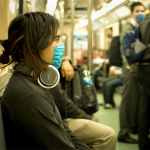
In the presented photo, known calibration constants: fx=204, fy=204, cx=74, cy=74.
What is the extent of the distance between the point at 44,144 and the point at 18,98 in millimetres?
221

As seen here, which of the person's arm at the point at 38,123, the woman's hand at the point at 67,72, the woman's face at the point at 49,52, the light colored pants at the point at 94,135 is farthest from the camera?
the woman's hand at the point at 67,72

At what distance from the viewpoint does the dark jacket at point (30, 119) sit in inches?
33.2

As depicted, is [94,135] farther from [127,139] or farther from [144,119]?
[127,139]

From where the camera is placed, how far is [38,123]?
33.2 inches

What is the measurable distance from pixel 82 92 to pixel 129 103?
1.27 meters

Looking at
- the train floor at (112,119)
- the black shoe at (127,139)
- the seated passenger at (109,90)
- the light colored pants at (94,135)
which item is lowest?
the train floor at (112,119)

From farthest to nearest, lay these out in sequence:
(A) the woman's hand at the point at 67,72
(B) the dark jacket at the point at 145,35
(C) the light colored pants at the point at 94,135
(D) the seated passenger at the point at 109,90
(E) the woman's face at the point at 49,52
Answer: (D) the seated passenger at the point at 109,90 → (B) the dark jacket at the point at 145,35 → (A) the woman's hand at the point at 67,72 → (C) the light colored pants at the point at 94,135 → (E) the woman's face at the point at 49,52

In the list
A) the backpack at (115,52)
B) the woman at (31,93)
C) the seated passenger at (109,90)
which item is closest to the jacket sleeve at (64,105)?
the woman at (31,93)

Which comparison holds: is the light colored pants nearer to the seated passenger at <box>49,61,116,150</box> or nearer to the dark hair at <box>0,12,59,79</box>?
the seated passenger at <box>49,61,116,150</box>

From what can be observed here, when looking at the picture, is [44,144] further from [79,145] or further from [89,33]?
[89,33]

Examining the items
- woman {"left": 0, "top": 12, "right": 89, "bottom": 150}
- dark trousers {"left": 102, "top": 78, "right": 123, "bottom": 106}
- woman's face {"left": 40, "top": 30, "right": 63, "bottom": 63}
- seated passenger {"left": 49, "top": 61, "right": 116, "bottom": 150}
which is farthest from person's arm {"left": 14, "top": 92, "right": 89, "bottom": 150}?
dark trousers {"left": 102, "top": 78, "right": 123, "bottom": 106}

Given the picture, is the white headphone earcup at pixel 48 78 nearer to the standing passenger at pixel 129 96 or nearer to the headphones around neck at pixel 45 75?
the headphones around neck at pixel 45 75

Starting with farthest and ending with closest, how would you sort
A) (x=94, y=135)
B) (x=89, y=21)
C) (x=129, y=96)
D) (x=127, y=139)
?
(x=129, y=96), (x=127, y=139), (x=89, y=21), (x=94, y=135)

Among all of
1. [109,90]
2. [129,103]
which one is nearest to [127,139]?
[129,103]
